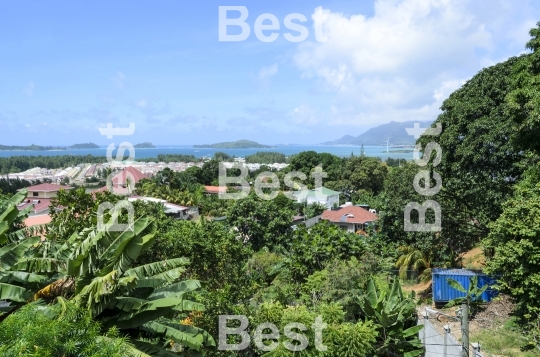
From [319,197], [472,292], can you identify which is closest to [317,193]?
[319,197]

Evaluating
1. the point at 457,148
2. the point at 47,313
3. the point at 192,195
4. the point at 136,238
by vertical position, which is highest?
the point at 457,148

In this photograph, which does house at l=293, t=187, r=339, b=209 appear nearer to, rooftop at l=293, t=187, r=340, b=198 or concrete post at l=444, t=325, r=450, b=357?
rooftop at l=293, t=187, r=340, b=198

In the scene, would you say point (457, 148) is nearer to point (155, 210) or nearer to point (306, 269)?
point (306, 269)

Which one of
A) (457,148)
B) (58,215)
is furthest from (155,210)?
(457,148)

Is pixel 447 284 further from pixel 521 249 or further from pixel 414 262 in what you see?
pixel 414 262

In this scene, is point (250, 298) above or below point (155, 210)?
below

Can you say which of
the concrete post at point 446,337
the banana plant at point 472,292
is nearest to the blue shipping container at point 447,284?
the banana plant at point 472,292

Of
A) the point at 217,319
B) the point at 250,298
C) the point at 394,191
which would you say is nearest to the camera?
the point at 217,319
